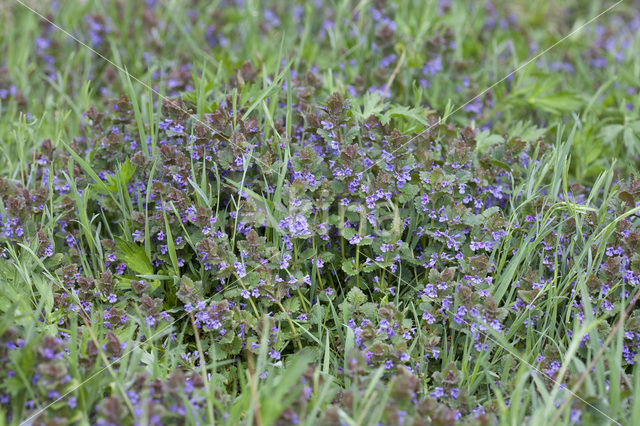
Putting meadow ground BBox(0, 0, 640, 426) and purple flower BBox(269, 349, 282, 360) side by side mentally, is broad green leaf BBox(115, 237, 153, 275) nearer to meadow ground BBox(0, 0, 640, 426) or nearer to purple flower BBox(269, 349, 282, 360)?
meadow ground BBox(0, 0, 640, 426)

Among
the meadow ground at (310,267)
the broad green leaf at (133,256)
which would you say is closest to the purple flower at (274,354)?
the meadow ground at (310,267)

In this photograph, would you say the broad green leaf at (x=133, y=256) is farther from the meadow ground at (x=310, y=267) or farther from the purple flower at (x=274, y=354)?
the purple flower at (x=274, y=354)

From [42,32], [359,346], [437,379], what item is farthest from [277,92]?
[42,32]

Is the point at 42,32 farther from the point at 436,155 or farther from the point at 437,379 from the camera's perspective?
the point at 437,379

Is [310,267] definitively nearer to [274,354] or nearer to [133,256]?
[274,354]

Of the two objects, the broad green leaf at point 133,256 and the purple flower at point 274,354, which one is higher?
the broad green leaf at point 133,256

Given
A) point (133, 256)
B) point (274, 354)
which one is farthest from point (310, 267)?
point (133, 256)

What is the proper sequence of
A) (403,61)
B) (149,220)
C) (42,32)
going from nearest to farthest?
(149,220) < (403,61) < (42,32)

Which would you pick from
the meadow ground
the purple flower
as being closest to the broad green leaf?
the meadow ground
